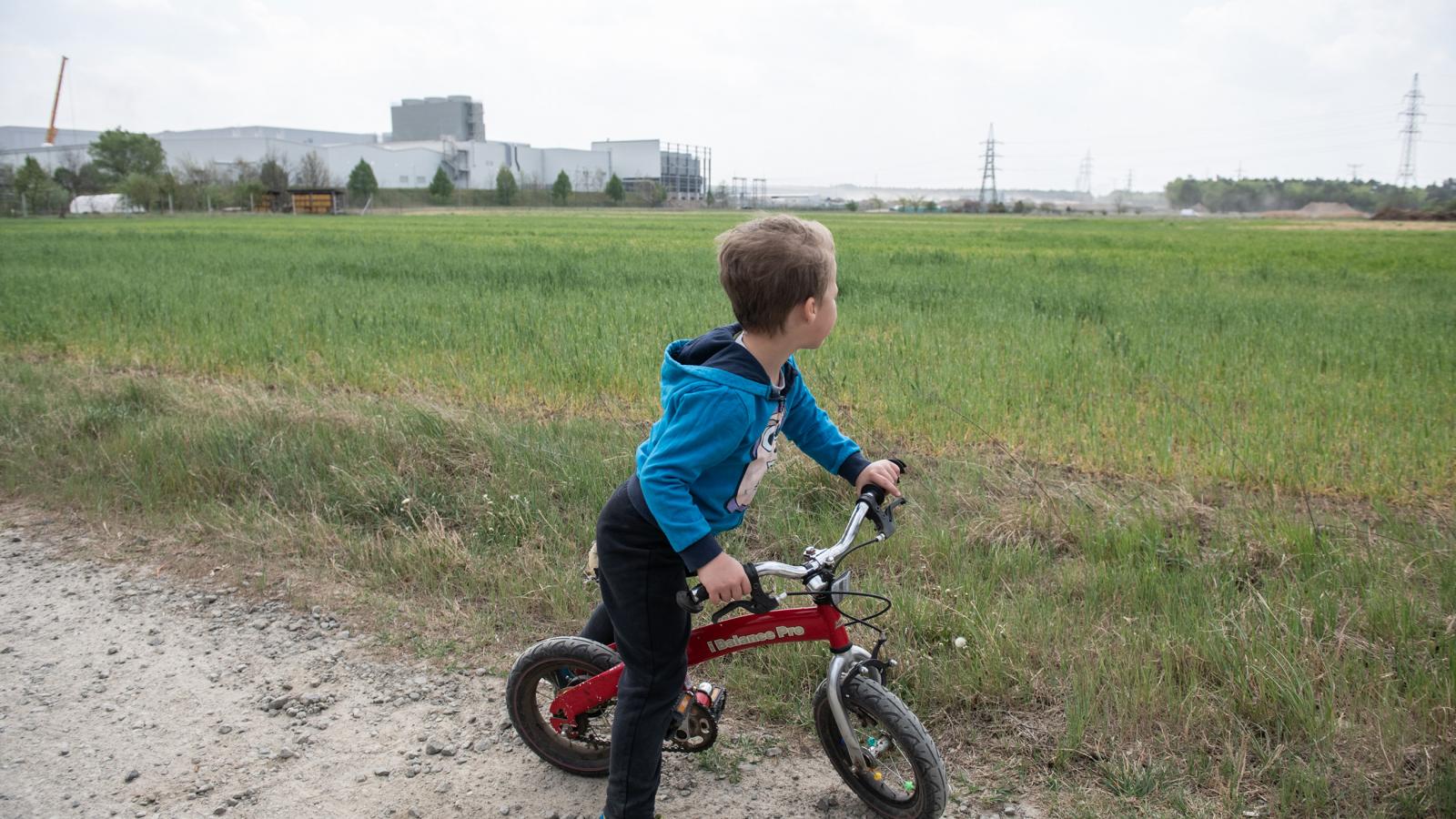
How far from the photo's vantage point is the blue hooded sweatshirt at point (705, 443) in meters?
2.18

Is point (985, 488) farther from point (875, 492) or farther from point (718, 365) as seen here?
point (718, 365)

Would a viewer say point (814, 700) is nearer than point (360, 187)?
Yes

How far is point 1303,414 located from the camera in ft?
20.9

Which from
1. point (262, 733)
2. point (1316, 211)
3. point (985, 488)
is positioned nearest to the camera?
point (262, 733)

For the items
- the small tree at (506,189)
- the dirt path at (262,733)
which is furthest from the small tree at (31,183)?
the dirt path at (262,733)

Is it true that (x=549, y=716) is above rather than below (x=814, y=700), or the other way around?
below

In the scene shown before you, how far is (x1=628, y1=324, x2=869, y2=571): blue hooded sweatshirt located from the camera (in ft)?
7.14

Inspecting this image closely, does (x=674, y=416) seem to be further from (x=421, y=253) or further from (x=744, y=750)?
(x=421, y=253)

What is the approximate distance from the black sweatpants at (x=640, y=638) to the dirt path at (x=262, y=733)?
32cm

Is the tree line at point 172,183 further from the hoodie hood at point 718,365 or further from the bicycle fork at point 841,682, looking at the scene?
the bicycle fork at point 841,682

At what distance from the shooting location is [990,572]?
13.3ft

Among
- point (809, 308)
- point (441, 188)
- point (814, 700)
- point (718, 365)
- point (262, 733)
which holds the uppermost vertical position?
point (441, 188)

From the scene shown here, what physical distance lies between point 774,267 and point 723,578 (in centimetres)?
71

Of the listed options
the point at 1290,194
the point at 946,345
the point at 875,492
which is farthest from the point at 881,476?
the point at 1290,194
